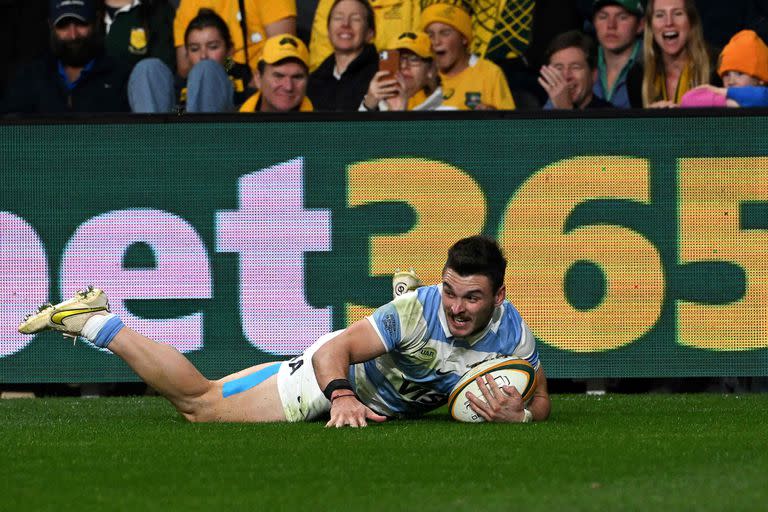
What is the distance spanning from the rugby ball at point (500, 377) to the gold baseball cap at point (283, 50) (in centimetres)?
470

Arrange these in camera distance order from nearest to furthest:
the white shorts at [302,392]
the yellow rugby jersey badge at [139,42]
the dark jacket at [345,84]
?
the white shorts at [302,392]
the dark jacket at [345,84]
the yellow rugby jersey badge at [139,42]

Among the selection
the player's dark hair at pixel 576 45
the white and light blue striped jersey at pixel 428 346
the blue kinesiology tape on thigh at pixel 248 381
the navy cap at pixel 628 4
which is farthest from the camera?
the navy cap at pixel 628 4

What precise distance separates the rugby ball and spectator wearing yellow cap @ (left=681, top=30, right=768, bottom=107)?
4.04m

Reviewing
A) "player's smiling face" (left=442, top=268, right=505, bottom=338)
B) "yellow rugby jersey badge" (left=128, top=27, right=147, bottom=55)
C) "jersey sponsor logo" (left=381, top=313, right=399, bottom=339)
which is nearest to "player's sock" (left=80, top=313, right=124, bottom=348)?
"jersey sponsor logo" (left=381, top=313, right=399, bottom=339)

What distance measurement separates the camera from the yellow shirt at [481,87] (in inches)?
502

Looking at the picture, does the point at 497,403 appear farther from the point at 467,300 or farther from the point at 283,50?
the point at 283,50

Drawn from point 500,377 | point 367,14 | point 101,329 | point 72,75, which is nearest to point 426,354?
point 500,377

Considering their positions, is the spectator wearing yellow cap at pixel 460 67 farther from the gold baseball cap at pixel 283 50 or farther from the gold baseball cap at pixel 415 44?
the gold baseball cap at pixel 283 50

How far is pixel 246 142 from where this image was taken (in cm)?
1162

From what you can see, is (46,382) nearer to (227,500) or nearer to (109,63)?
(109,63)

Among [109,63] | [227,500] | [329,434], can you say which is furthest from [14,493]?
[109,63]

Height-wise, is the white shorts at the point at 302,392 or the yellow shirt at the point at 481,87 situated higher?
the yellow shirt at the point at 481,87

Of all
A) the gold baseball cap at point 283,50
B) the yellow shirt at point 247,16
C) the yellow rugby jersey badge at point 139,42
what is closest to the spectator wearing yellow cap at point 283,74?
the gold baseball cap at point 283,50

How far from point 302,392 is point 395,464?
2313 mm
